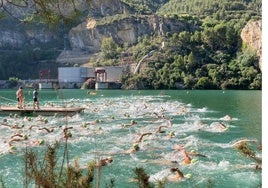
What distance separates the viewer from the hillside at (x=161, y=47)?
273 ft

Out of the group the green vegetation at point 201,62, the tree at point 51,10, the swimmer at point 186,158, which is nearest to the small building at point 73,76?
the green vegetation at point 201,62

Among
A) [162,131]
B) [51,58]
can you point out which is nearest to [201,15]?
[51,58]

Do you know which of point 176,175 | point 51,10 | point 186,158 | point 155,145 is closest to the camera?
point 51,10

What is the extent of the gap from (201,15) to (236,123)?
104 m

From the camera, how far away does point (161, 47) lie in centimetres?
9612

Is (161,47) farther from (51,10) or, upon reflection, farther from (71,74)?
(51,10)

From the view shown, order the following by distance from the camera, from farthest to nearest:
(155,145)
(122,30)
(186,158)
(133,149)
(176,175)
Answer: (122,30)
(155,145)
(133,149)
(186,158)
(176,175)

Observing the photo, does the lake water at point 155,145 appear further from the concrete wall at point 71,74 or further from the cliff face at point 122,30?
the cliff face at point 122,30

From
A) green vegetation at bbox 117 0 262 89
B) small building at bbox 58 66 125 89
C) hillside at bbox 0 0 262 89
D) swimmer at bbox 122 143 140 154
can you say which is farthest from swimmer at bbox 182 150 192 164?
small building at bbox 58 66 125 89

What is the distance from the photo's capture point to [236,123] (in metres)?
26.8

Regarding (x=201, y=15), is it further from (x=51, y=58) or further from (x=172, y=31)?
(x=51, y=58)


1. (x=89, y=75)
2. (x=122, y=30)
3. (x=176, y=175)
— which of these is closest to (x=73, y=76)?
(x=89, y=75)

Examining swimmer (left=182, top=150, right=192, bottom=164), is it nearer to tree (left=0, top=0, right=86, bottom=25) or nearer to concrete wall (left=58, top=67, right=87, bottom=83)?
tree (left=0, top=0, right=86, bottom=25)

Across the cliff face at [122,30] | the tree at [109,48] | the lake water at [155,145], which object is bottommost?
the lake water at [155,145]
